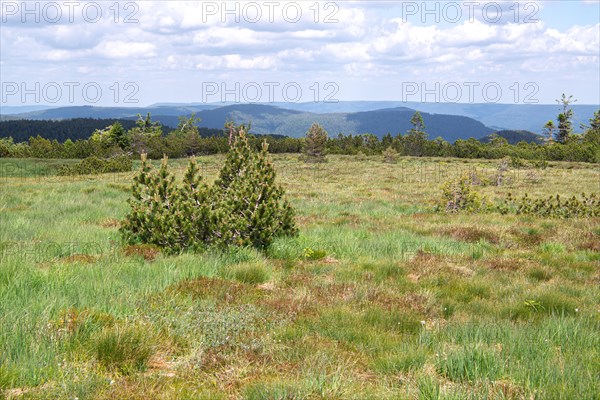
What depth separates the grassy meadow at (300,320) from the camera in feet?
11.9

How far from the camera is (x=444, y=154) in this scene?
85625mm

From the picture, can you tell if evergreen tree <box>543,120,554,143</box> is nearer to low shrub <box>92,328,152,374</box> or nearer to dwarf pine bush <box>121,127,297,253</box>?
dwarf pine bush <box>121,127,297,253</box>

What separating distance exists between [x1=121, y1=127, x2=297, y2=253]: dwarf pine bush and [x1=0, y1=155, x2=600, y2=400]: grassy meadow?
16.9 inches

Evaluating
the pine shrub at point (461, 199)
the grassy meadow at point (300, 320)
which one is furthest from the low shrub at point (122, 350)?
the pine shrub at point (461, 199)

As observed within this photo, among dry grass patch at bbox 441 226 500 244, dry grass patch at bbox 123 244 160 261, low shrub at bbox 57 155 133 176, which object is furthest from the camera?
low shrub at bbox 57 155 133 176

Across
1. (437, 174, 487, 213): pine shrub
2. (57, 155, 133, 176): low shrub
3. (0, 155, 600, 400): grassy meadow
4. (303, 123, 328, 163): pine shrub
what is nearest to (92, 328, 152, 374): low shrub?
(0, 155, 600, 400): grassy meadow

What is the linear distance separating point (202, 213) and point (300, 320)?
171 inches

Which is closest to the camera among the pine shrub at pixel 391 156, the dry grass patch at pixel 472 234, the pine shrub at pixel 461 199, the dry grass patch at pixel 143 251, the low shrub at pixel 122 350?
the low shrub at pixel 122 350

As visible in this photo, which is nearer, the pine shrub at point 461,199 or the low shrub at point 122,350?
the low shrub at point 122,350

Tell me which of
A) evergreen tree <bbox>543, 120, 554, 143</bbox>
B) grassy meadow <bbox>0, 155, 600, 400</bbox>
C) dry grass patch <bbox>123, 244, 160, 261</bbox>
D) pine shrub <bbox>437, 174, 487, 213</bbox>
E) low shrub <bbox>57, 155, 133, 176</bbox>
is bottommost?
grassy meadow <bbox>0, 155, 600, 400</bbox>

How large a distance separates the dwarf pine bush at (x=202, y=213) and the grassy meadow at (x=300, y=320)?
0.43m

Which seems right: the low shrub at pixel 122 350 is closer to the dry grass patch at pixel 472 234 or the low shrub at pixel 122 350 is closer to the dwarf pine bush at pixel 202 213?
the dwarf pine bush at pixel 202 213

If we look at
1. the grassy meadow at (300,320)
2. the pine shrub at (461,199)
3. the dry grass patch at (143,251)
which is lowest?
the grassy meadow at (300,320)

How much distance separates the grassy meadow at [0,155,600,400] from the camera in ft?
11.9
